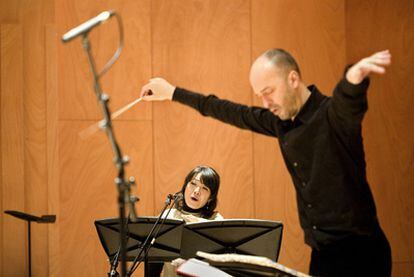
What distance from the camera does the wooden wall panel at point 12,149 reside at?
522 cm

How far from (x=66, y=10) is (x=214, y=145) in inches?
69.7

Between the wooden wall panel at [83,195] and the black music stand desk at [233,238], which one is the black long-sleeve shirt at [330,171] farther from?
the wooden wall panel at [83,195]

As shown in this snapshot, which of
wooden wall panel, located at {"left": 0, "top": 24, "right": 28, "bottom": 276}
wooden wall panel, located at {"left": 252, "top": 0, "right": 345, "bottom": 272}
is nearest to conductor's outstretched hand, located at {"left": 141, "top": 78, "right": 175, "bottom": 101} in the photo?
wooden wall panel, located at {"left": 252, "top": 0, "right": 345, "bottom": 272}

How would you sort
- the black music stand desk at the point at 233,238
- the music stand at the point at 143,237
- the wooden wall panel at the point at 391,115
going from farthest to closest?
the wooden wall panel at the point at 391,115, the music stand at the point at 143,237, the black music stand desk at the point at 233,238

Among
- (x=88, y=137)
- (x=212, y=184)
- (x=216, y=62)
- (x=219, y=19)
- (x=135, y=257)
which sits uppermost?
(x=219, y=19)

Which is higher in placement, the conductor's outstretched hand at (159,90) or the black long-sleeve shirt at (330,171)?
the conductor's outstretched hand at (159,90)

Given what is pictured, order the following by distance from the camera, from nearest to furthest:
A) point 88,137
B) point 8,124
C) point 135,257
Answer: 1. point 135,257
2. point 88,137
3. point 8,124

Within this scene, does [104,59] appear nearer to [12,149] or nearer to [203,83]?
[203,83]

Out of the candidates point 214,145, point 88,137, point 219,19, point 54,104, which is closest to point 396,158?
point 214,145

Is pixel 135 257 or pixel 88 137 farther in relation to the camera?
pixel 88 137

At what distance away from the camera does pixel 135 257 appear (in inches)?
140

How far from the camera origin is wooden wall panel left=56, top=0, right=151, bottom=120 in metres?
4.85

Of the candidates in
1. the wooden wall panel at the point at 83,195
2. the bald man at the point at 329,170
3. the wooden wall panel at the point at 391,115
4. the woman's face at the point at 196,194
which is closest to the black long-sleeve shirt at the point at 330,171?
the bald man at the point at 329,170

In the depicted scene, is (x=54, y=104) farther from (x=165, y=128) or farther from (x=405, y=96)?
(x=405, y=96)
